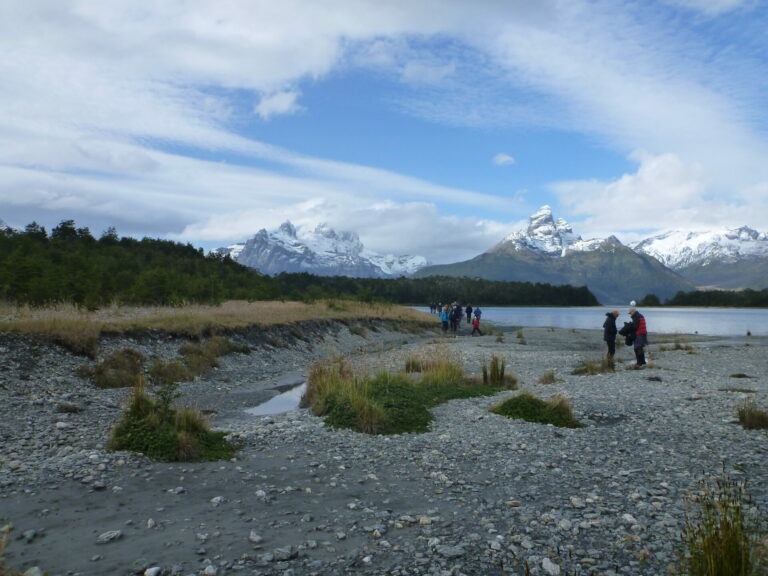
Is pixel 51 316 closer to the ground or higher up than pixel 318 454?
higher up

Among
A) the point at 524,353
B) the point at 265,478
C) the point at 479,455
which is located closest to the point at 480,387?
the point at 479,455

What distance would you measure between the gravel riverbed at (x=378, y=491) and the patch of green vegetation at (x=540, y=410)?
1.84 feet

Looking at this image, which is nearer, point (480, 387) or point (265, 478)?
point (265, 478)

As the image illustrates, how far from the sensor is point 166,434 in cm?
1094

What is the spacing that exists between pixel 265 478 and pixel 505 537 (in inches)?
179

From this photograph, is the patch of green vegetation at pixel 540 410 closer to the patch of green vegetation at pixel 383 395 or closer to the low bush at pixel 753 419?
the patch of green vegetation at pixel 383 395

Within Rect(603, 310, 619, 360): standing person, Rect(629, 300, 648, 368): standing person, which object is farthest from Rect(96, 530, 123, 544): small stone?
Rect(603, 310, 619, 360): standing person

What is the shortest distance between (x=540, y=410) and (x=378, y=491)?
7012 millimetres

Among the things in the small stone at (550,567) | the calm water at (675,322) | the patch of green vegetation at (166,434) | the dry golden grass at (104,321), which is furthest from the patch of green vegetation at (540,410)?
the calm water at (675,322)

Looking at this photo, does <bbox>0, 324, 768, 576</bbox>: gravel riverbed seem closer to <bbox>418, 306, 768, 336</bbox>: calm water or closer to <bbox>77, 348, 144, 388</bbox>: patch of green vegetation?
<bbox>77, 348, 144, 388</bbox>: patch of green vegetation

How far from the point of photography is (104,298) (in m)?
43.5

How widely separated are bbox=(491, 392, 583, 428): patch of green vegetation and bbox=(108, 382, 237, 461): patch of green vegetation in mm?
7467

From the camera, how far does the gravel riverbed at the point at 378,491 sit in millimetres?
6484

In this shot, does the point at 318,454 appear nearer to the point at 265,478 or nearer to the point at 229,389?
the point at 265,478
